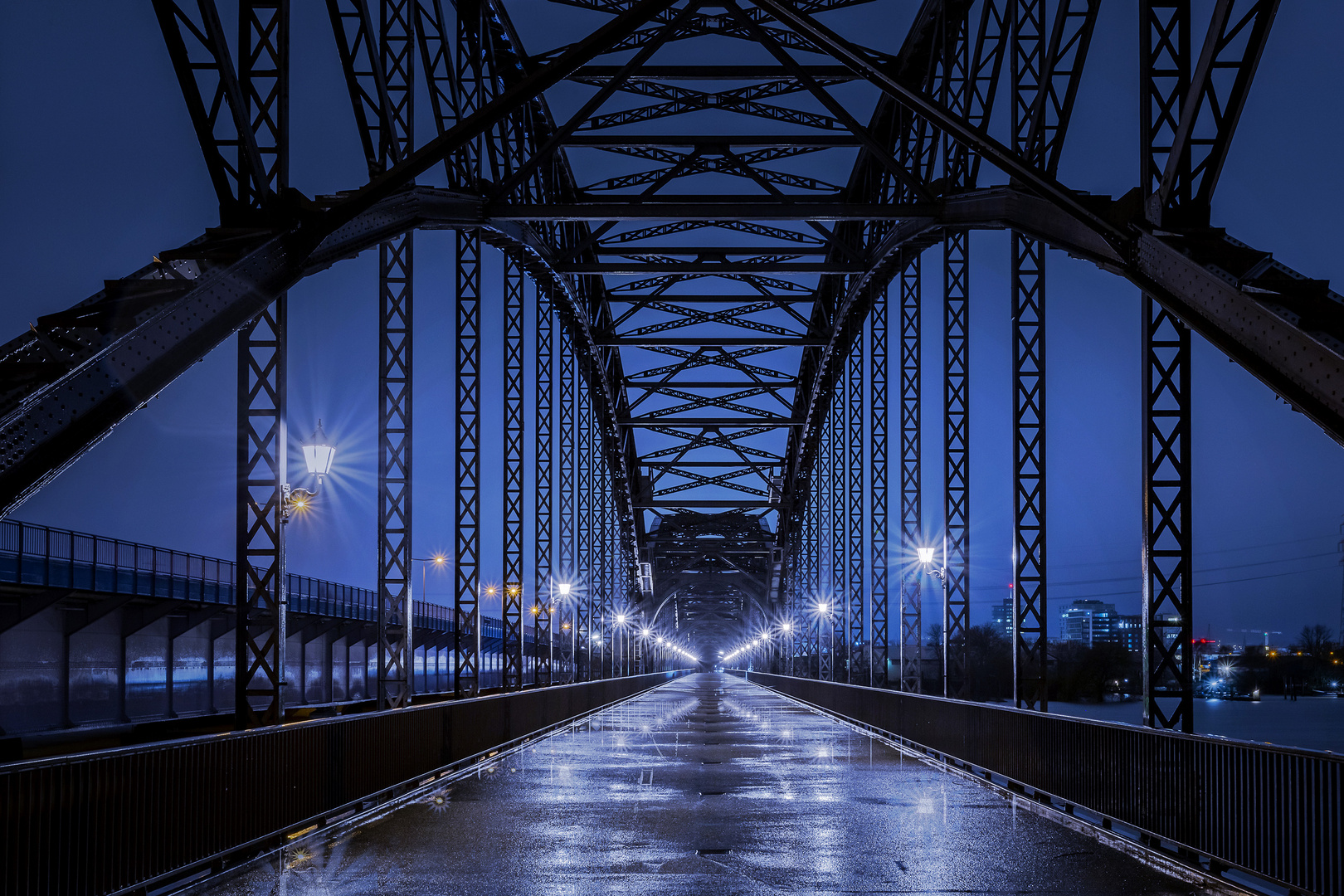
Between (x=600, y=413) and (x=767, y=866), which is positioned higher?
(x=600, y=413)

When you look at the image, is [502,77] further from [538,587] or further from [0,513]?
[0,513]

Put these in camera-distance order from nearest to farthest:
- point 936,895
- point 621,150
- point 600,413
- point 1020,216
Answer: point 936,895, point 1020,216, point 621,150, point 600,413

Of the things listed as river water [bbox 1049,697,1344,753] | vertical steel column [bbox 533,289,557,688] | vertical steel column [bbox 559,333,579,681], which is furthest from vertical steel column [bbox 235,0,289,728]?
river water [bbox 1049,697,1344,753]

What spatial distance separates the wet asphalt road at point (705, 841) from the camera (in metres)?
10.0

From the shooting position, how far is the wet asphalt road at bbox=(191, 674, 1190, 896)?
10.0 metres

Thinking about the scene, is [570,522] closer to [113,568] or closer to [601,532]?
[601,532]

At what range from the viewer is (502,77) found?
25.8 meters

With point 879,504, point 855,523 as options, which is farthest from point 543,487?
point 855,523

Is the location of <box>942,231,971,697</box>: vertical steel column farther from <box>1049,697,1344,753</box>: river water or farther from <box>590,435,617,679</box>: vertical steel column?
<box>1049,697,1344,753</box>: river water

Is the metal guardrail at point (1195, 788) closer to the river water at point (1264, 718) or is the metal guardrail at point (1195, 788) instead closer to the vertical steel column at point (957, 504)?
the vertical steel column at point (957, 504)

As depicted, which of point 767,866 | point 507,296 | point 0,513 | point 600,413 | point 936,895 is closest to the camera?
point 0,513

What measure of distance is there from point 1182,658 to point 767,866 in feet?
17.3

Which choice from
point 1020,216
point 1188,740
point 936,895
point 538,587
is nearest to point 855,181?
point 538,587

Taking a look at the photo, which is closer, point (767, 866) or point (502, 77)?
point (767, 866)
